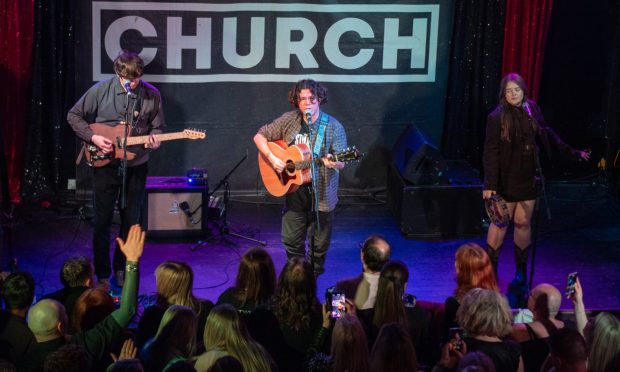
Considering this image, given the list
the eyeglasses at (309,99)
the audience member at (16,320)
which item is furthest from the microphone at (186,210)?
the audience member at (16,320)

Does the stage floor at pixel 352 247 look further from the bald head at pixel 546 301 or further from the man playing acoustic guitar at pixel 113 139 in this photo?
the bald head at pixel 546 301

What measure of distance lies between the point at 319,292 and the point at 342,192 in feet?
11.0

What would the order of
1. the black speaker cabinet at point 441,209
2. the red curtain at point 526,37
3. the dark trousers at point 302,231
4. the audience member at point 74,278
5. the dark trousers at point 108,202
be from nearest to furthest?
1. the audience member at point 74,278
2. the dark trousers at point 108,202
3. the dark trousers at point 302,231
4. the black speaker cabinet at point 441,209
5. the red curtain at point 526,37

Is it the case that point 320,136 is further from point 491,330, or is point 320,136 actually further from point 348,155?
point 491,330

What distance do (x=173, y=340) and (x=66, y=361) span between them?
79 cm

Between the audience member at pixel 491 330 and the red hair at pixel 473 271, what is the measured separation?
926 mm

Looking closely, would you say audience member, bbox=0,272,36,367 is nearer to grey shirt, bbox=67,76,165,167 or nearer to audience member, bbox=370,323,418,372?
audience member, bbox=370,323,418,372

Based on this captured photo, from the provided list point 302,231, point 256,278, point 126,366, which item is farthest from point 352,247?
point 126,366

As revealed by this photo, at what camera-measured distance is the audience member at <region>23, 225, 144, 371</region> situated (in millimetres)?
5102

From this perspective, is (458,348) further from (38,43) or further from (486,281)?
(38,43)

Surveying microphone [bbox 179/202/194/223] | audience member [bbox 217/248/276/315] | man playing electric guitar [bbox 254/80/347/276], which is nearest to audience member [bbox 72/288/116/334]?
audience member [bbox 217/248/276/315]

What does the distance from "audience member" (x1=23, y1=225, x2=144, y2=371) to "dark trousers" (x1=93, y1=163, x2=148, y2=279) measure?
258 cm

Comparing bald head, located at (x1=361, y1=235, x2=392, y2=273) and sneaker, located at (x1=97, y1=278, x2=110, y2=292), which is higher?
bald head, located at (x1=361, y1=235, x2=392, y2=273)

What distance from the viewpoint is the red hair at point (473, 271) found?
20.7 ft
